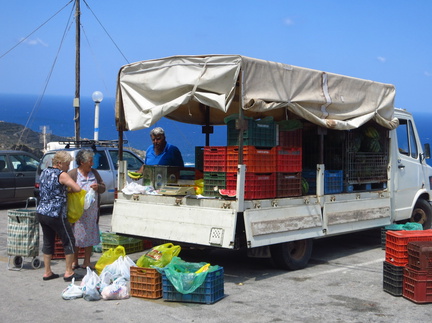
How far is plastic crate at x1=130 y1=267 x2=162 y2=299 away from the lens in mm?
6887

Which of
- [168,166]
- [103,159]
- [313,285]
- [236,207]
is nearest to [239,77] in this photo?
[236,207]

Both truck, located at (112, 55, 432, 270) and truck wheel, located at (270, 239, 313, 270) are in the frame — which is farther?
truck wheel, located at (270, 239, 313, 270)

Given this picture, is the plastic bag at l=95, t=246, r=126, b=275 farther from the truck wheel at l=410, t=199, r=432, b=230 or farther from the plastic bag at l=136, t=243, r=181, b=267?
the truck wheel at l=410, t=199, r=432, b=230

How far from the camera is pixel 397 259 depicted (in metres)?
7.16

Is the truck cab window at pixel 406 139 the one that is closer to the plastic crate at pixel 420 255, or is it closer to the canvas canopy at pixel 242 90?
the canvas canopy at pixel 242 90

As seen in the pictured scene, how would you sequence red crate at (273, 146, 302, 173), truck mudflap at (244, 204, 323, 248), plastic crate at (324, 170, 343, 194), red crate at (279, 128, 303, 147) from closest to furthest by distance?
truck mudflap at (244, 204, 323, 248)
red crate at (273, 146, 302, 173)
red crate at (279, 128, 303, 147)
plastic crate at (324, 170, 343, 194)

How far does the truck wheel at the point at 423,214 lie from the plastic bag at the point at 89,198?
6404 mm

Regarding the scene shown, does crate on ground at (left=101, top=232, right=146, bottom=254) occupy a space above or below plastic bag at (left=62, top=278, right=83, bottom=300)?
above

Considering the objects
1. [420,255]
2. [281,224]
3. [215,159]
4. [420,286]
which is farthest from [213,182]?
[420,286]

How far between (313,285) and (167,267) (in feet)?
6.62

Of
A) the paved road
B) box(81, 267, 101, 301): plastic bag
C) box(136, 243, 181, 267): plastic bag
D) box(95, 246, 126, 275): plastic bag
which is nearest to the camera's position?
the paved road

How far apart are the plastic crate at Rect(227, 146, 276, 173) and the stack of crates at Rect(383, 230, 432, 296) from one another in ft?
5.91

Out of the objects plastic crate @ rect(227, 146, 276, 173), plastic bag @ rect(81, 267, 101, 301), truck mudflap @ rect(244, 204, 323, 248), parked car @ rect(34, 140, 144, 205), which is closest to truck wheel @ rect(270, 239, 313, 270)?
truck mudflap @ rect(244, 204, 323, 248)

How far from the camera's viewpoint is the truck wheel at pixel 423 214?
11469mm
